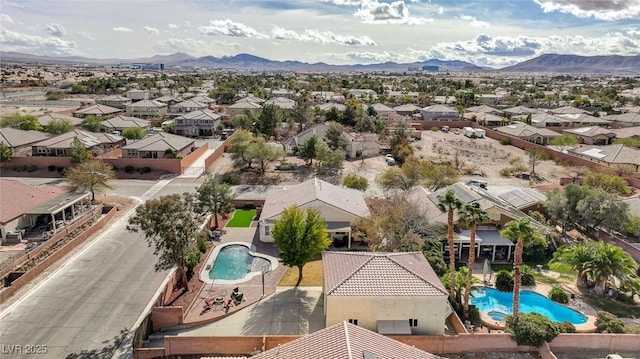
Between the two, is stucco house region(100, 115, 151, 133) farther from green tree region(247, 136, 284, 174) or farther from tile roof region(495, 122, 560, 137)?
tile roof region(495, 122, 560, 137)

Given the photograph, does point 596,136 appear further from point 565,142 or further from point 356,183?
point 356,183

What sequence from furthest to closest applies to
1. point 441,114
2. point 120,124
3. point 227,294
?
1. point 441,114
2. point 120,124
3. point 227,294

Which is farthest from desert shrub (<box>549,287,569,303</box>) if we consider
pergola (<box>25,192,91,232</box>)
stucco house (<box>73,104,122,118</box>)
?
stucco house (<box>73,104,122,118</box>)

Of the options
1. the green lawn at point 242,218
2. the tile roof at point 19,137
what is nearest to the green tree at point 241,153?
the green lawn at point 242,218

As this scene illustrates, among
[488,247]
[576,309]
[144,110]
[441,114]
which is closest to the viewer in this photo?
[576,309]

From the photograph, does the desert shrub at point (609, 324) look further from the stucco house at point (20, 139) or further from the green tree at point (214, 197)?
the stucco house at point (20, 139)

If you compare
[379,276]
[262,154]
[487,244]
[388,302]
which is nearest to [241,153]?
[262,154]

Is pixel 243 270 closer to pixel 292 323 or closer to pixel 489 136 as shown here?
pixel 292 323

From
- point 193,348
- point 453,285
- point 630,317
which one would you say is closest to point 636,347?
point 630,317

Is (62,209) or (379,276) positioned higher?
(62,209)
